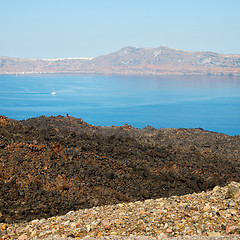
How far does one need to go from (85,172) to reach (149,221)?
15.5 feet

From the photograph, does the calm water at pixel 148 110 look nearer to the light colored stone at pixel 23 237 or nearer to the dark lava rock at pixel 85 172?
the dark lava rock at pixel 85 172

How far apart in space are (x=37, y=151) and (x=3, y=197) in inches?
119

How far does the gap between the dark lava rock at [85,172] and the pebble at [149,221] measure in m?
0.98

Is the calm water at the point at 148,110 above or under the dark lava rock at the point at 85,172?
under

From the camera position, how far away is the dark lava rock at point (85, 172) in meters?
10.4

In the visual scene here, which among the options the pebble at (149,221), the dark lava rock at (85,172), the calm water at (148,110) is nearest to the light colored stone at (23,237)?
the pebble at (149,221)

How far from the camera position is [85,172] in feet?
40.5

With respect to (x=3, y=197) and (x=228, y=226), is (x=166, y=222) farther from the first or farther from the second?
(x=3, y=197)

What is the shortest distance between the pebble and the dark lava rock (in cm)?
98

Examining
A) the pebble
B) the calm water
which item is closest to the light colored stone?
the pebble

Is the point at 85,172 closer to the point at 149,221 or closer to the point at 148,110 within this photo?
the point at 149,221

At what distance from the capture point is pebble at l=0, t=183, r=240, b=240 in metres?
7.46

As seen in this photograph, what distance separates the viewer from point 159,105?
85750mm

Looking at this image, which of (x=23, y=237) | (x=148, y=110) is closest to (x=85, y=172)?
(x=23, y=237)
